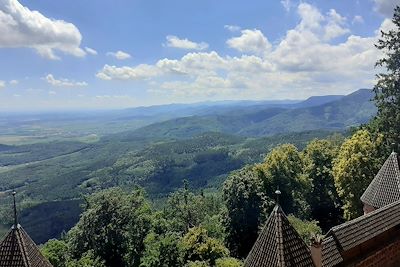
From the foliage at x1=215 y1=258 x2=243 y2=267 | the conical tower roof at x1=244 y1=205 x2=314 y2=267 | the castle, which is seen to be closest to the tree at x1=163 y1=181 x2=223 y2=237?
the foliage at x1=215 y1=258 x2=243 y2=267

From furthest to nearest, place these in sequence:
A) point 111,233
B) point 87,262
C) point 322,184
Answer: point 322,184
point 111,233
point 87,262

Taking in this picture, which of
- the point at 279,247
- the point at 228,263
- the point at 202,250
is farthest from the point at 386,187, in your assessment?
the point at 202,250

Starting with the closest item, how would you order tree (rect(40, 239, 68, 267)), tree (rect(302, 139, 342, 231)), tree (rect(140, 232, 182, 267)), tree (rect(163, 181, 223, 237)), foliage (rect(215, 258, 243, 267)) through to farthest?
foliage (rect(215, 258, 243, 267)) < tree (rect(140, 232, 182, 267)) < tree (rect(40, 239, 68, 267)) < tree (rect(302, 139, 342, 231)) < tree (rect(163, 181, 223, 237))

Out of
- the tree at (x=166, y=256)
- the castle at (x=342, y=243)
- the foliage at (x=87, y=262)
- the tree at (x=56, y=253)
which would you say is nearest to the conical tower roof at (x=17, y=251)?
the castle at (x=342, y=243)

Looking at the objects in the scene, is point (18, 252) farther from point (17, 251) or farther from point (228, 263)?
point (228, 263)

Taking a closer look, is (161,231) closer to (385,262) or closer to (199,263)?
(199,263)

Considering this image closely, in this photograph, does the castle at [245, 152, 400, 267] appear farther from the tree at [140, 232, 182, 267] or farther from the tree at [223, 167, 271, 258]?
the tree at [140, 232, 182, 267]
